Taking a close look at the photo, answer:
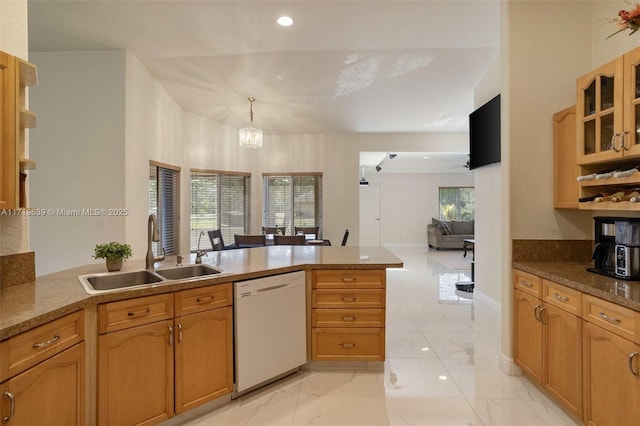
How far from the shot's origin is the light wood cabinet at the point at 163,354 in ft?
5.72

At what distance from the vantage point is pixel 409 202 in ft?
38.0

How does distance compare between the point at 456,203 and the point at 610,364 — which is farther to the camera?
the point at 456,203

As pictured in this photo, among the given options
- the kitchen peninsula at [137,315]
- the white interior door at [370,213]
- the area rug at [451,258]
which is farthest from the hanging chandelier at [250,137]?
the white interior door at [370,213]

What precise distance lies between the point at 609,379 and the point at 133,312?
2.48m

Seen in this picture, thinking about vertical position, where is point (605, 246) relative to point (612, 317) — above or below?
above

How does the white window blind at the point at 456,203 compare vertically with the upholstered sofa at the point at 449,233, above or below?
above

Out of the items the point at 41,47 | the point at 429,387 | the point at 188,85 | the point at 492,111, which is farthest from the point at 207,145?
the point at 429,387

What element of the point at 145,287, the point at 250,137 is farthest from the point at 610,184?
the point at 250,137

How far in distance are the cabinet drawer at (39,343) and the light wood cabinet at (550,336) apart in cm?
264

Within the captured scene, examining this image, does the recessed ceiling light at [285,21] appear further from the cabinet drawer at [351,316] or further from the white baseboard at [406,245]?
the white baseboard at [406,245]

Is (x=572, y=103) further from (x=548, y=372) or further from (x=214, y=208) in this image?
(x=214, y=208)

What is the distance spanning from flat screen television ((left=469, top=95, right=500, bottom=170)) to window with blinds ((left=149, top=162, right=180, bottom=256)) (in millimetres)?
4519

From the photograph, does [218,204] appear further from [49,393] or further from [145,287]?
[49,393]

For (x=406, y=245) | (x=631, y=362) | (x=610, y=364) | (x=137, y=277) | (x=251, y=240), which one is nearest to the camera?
(x=631, y=362)
